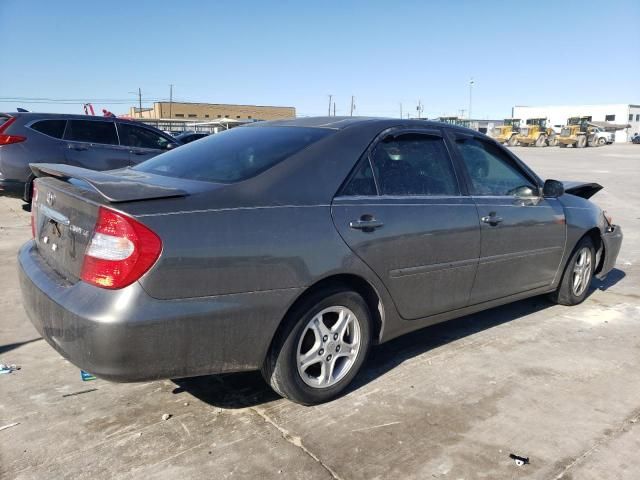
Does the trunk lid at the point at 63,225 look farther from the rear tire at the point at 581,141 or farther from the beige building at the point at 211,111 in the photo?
the beige building at the point at 211,111

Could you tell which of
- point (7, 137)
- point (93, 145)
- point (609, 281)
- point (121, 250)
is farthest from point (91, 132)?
point (609, 281)

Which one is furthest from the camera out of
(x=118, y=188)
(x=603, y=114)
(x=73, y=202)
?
(x=603, y=114)

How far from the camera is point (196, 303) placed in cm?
248

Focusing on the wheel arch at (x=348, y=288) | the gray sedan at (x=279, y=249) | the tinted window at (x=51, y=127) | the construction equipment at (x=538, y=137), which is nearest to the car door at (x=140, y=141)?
the tinted window at (x=51, y=127)

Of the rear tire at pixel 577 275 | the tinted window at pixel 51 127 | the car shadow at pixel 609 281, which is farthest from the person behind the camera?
the tinted window at pixel 51 127

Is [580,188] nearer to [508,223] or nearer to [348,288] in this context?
[508,223]

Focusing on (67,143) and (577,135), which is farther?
(577,135)

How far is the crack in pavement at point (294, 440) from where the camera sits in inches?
98.3

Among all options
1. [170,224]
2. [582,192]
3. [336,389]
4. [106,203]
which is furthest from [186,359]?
[582,192]

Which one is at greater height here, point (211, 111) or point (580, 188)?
point (211, 111)

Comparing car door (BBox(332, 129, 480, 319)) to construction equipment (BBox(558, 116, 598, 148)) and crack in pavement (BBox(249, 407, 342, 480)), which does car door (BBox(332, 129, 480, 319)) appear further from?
construction equipment (BBox(558, 116, 598, 148))

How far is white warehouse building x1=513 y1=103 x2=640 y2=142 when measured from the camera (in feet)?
267

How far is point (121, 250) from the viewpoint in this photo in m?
2.39

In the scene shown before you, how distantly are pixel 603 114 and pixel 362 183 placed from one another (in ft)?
321
